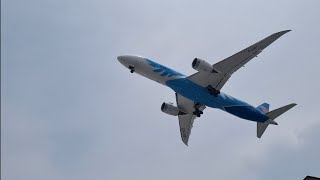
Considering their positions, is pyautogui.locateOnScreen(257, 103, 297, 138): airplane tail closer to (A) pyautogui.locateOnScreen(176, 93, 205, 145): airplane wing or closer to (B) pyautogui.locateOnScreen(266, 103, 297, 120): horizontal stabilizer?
(B) pyautogui.locateOnScreen(266, 103, 297, 120): horizontal stabilizer

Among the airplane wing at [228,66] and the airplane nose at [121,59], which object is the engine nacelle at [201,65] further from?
the airplane nose at [121,59]

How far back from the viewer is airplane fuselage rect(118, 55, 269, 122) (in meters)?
59.9

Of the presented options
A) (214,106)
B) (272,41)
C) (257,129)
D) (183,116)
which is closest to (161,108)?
(183,116)

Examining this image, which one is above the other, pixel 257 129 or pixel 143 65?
pixel 143 65

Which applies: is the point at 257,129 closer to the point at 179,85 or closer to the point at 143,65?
the point at 179,85

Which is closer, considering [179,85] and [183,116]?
[179,85]

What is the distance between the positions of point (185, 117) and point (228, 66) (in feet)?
45.1

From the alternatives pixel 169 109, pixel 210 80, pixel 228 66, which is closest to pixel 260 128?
pixel 210 80

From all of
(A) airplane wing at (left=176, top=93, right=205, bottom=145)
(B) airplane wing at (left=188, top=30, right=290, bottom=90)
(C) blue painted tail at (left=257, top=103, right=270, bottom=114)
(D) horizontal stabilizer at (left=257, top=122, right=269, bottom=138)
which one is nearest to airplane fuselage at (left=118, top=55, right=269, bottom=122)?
(B) airplane wing at (left=188, top=30, right=290, bottom=90)

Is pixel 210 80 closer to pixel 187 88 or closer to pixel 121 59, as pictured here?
pixel 187 88

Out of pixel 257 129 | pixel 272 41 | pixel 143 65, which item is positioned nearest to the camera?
pixel 272 41

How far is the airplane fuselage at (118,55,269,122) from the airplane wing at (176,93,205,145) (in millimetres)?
6265

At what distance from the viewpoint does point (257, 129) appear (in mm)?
64562

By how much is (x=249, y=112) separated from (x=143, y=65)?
1465cm
